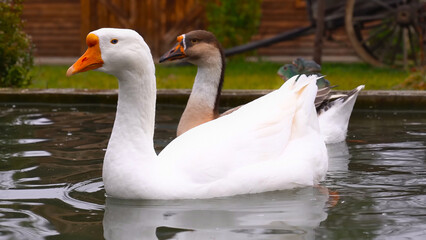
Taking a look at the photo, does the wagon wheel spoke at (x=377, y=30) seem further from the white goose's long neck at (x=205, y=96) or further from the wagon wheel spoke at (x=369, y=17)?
the white goose's long neck at (x=205, y=96)

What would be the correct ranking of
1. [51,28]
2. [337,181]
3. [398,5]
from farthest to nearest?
1. [51,28]
2. [398,5]
3. [337,181]

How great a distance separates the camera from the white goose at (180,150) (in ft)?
13.0

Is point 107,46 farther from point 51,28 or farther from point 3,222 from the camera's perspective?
point 51,28

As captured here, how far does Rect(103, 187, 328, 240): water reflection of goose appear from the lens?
340 cm

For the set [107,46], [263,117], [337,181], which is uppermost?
[107,46]

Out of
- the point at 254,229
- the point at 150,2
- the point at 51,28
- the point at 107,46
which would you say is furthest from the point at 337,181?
the point at 51,28

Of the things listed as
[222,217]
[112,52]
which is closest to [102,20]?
[112,52]

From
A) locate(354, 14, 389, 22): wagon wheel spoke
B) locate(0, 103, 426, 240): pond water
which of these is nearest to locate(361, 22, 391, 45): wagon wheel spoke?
locate(354, 14, 389, 22): wagon wheel spoke

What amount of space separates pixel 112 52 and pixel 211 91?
2233 millimetres

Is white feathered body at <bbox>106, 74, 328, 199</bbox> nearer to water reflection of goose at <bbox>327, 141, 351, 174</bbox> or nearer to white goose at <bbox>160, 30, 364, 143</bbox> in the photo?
water reflection of goose at <bbox>327, 141, 351, 174</bbox>

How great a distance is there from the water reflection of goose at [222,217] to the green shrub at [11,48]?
223 inches

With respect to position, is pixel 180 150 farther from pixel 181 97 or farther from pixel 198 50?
pixel 181 97

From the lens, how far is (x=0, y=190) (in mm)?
4402

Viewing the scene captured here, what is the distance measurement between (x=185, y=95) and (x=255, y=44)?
685 cm
